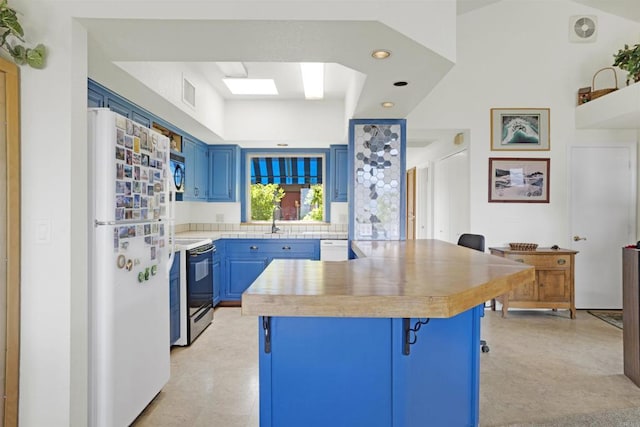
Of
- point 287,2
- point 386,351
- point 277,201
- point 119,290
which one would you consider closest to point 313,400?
point 386,351

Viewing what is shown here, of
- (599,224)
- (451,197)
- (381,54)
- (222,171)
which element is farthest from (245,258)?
(599,224)

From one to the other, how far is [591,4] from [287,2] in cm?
440

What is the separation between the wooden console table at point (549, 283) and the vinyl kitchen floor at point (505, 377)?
0.25 m

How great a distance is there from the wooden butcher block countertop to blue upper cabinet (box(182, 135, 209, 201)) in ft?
9.31

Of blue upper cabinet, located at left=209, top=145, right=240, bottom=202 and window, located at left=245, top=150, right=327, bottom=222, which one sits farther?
window, located at left=245, top=150, right=327, bottom=222

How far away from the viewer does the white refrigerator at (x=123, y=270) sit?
2.02 meters

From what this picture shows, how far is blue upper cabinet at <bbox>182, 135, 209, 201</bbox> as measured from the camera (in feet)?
15.2

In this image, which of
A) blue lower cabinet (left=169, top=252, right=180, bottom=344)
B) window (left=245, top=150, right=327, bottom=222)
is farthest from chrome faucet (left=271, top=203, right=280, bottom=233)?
blue lower cabinet (left=169, top=252, right=180, bottom=344)

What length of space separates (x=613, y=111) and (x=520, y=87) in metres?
0.99

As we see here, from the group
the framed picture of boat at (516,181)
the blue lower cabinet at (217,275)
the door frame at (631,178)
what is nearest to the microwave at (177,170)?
the blue lower cabinet at (217,275)

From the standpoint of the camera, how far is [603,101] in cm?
420

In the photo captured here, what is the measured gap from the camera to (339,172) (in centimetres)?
545

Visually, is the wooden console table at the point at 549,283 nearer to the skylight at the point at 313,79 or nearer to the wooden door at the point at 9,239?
the skylight at the point at 313,79

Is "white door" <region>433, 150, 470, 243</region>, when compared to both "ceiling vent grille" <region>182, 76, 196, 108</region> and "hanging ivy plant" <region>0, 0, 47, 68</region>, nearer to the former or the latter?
"ceiling vent grille" <region>182, 76, 196, 108</region>
